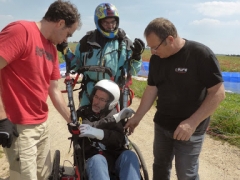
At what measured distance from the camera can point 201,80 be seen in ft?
8.02

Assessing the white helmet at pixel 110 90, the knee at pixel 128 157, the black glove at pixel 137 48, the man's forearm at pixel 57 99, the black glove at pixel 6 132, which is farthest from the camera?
the black glove at pixel 137 48

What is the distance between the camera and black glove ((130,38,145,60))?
3467 millimetres

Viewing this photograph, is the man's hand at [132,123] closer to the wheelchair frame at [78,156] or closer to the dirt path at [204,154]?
the wheelchair frame at [78,156]

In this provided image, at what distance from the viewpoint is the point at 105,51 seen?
143 inches

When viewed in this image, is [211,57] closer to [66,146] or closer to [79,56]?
[79,56]

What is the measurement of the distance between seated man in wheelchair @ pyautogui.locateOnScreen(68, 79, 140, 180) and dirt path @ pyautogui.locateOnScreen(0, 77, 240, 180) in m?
1.30

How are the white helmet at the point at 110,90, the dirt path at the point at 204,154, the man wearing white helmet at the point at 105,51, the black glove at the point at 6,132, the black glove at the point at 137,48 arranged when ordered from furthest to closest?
the dirt path at the point at 204,154, the man wearing white helmet at the point at 105,51, the black glove at the point at 137,48, the white helmet at the point at 110,90, the black glove at the point at 6,132

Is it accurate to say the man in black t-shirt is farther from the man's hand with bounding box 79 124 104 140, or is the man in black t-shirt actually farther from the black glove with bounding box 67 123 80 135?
the black glove with bounding box 67 123 80 135

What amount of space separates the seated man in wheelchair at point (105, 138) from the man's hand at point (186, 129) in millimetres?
594

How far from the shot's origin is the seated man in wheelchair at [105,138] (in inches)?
104

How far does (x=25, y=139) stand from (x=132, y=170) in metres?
1.04

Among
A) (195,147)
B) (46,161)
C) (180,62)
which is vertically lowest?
(46,161)

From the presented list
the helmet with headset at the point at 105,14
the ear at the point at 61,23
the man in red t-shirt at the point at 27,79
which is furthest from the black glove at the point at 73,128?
the helmet with headset at the point at 105,14

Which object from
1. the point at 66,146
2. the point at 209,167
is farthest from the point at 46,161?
the point at 209,167
